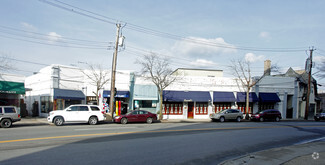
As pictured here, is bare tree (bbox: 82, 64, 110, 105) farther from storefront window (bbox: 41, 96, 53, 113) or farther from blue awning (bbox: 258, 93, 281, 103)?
blue awning (bbox: 258, 93, 281, 103)

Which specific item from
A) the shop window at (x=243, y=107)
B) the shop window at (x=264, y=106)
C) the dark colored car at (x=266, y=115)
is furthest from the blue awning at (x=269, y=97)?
the dark colored car at (x=266, y=115)

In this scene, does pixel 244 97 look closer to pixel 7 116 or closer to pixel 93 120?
pixel 93 120

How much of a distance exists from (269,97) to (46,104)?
1127 inches

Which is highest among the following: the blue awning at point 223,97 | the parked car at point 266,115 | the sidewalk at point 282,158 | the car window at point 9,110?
the blue awning at point 223,97

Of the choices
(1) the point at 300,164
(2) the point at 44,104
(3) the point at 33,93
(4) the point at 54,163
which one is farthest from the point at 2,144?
(3) the point at 33,93

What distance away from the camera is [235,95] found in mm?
29734

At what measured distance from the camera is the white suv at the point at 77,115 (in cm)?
1709

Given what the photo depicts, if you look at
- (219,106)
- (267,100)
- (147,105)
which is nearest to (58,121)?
(147,105)

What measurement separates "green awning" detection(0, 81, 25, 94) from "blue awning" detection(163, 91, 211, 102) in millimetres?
14887

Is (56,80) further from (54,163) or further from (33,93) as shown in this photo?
(54,163)

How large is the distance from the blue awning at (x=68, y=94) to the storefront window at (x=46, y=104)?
1.28m

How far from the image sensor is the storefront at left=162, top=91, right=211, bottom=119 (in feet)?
88.4

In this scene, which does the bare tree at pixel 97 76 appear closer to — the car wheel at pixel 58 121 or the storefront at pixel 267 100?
the car wheel at pixel 58 121

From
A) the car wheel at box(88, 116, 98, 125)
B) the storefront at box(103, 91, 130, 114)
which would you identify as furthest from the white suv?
the storefront at box(103, 91, 130, 114)
